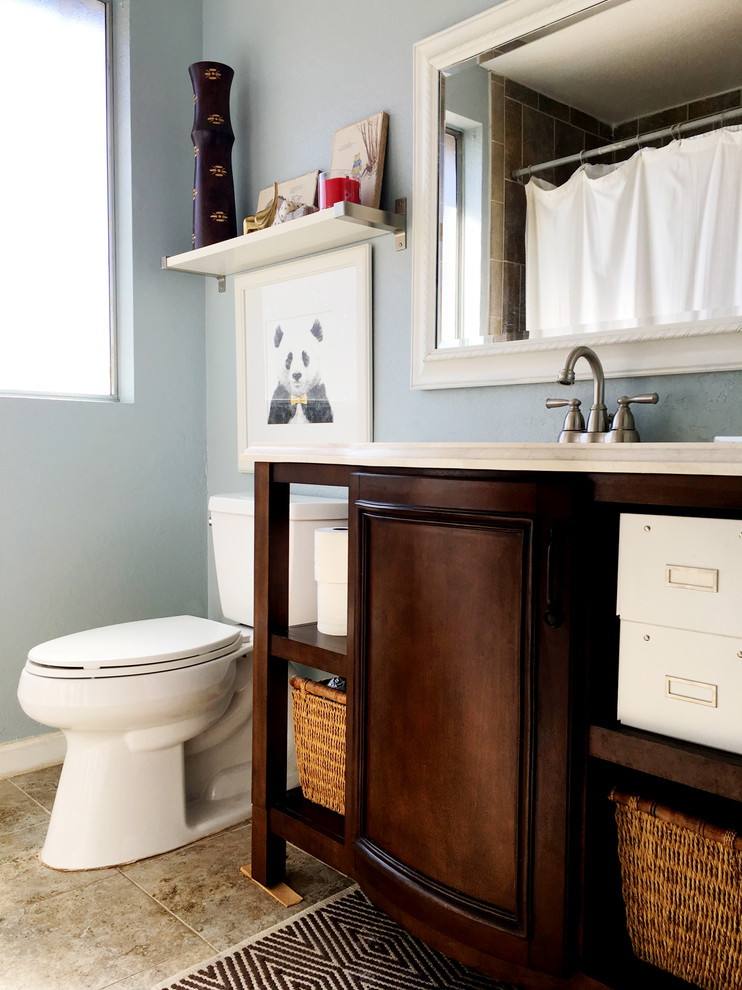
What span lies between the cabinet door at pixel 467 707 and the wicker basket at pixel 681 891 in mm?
113

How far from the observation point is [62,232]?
2.37 metres

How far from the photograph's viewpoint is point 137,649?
176 centimetres

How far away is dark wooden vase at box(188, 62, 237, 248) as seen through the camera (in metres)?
2.27

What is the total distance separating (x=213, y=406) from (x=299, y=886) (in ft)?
4.81

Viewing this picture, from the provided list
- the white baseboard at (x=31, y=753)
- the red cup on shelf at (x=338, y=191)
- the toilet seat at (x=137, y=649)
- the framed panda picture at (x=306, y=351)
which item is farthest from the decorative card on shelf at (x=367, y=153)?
the white baseboard at (x=31, y=753)

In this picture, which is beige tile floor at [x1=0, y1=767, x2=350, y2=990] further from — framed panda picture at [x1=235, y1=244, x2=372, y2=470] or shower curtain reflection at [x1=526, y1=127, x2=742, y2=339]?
shower curtain reflection at [x1=526, y1=127, x2=742, y2=339]

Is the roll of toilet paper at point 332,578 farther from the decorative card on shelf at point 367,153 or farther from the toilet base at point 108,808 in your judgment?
the decorative card on shelf at point 367,153

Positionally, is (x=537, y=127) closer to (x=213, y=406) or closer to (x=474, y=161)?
(x=474, y=161)

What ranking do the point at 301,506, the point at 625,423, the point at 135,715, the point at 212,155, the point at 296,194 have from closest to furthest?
the point at 625,423 < the point at 135,715 < the point at 301,506 < the point at 296,194 < the point at 212,155

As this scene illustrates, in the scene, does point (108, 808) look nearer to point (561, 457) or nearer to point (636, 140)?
point (561, 457)

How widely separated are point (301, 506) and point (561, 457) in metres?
0.88

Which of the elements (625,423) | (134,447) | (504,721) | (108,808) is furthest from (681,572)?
(134,447)

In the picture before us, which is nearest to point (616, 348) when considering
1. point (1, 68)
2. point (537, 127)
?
point (537, 127)

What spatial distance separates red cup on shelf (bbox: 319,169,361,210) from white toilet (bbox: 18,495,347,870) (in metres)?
0.69
